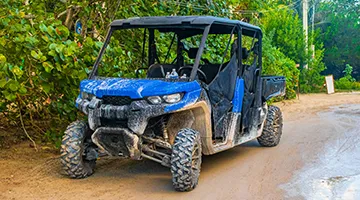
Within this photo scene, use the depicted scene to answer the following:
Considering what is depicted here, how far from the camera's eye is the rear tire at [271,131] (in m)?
9.08

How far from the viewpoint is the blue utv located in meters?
5.91

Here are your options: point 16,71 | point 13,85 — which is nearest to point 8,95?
point 13,85

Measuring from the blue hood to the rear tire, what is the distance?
10.3 feet

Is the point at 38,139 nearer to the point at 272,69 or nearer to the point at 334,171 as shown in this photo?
the point at 334,171

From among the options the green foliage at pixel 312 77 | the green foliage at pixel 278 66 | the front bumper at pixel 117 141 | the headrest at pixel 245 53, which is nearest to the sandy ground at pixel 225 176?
the front bumper at pixel 117 141

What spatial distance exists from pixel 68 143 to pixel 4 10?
2162 millimetres

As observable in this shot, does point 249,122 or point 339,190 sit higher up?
point 249,122

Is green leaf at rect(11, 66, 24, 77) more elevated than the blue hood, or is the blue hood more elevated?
green leaf at rect(11, 66, 24, 77)

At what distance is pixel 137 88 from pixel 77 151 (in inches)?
47.1

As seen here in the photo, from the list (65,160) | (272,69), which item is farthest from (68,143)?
(272,69)

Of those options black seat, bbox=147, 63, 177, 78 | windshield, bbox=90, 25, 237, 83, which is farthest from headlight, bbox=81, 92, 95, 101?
black seat, bbox=147, 63, 177, 78

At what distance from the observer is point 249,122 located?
8.06m

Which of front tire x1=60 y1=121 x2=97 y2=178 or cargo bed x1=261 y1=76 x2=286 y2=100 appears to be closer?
front tire x1=60 y1=121 x2=97 y2=178

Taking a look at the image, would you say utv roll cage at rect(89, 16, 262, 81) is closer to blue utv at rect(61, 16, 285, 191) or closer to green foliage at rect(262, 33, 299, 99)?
blue utv at rect(61, 16, 285, 191)
